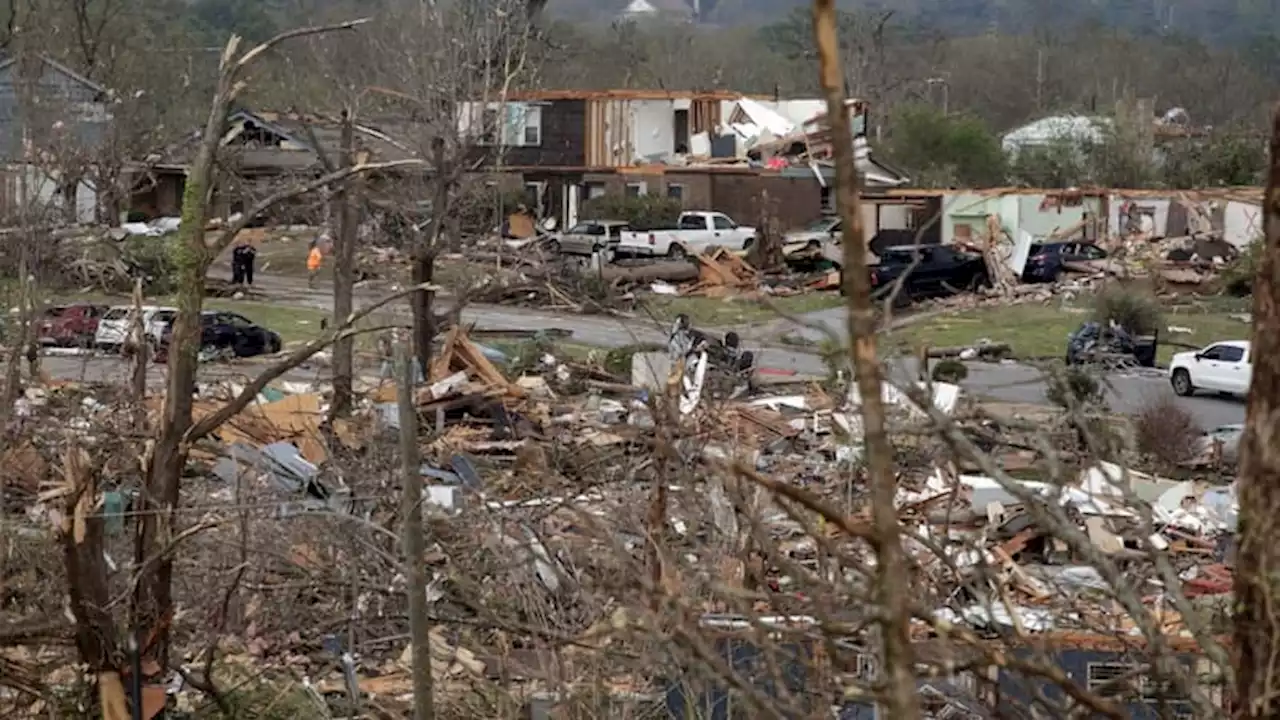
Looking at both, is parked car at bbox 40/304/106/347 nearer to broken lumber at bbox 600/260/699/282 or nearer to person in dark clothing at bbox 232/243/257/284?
person in dark clothing at bbox 232/243/257/284

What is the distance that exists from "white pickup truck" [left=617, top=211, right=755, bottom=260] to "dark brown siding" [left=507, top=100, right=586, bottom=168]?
17.7 feet

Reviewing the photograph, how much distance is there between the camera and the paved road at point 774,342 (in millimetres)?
21688

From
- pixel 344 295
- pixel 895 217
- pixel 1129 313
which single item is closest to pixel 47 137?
pixel 344 295

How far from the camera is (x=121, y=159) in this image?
1566 inches

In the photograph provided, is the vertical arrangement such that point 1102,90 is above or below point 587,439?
above

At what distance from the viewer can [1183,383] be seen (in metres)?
23.2

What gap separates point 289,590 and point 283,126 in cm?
3496

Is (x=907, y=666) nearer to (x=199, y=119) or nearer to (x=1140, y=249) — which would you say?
(x=1140, y=249)

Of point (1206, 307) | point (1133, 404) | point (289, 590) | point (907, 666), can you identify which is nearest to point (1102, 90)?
point (1206, 307)

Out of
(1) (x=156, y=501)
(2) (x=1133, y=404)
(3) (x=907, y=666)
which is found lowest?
(2) (x=1133, y=404)

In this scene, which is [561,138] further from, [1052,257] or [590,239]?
[1052,257]

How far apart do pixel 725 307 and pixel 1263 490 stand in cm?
3025

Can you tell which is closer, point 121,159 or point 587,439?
point 587,439

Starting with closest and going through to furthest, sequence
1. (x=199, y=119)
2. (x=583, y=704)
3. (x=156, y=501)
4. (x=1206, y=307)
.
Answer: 1. (x=583, y=704)
2. (x=156, y=501)
3. (x=1206, y=307)
4. (x=199, y=119)
